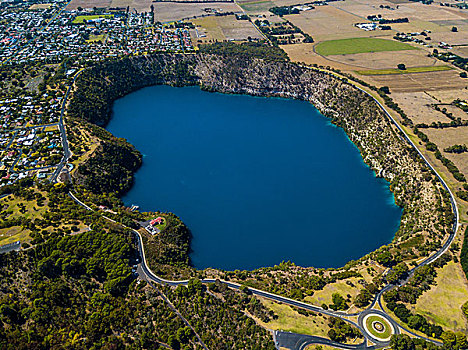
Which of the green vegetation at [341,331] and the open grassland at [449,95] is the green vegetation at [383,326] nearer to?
the green vegetation at [341,331]

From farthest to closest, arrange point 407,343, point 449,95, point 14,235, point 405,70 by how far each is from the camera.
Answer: point 405,70, point 449,95, point 14,235, point 407,343

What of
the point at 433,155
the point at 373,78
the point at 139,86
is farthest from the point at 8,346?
the point at 373,78

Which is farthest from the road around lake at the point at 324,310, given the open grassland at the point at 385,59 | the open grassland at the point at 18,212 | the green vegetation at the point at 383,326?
the open grassland at the point at 385,59

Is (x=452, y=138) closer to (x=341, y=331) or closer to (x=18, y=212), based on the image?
(x=341, y=331)

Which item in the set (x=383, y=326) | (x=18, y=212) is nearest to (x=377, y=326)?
(x=383, y=326)

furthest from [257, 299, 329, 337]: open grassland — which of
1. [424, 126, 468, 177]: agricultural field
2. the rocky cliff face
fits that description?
[424, 126, 468, 177]: agricultural field

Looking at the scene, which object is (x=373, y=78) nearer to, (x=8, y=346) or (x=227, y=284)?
(x=227, y=284)

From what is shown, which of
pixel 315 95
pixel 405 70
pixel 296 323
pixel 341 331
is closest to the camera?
pixel 341 331
